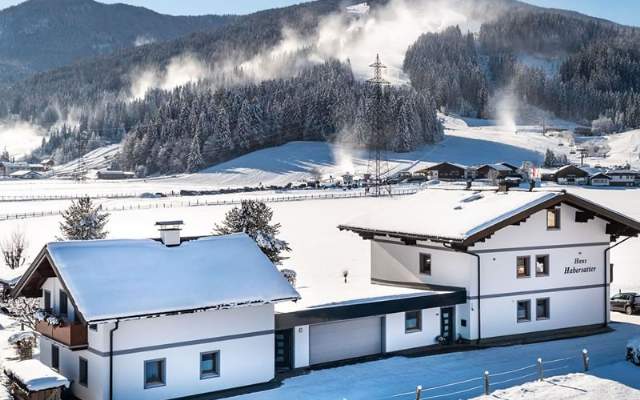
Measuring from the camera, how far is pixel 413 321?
3092 centimetres

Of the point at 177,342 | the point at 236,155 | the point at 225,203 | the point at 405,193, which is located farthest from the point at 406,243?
the point at 236,155

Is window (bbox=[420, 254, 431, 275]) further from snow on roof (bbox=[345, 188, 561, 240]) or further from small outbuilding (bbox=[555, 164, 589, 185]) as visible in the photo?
small outbuilding (bbox=[555, 164, 589, 185])

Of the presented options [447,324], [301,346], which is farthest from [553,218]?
[301,346]

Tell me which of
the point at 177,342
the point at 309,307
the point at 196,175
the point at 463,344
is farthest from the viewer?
the point at 196,175

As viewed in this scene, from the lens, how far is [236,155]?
195875 millimetres

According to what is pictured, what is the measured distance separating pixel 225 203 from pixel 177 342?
266 feet

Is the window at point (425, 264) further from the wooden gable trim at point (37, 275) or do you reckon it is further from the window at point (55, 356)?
the window at point (55, 356)

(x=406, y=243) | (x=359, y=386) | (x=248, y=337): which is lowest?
(x=359, y=386)

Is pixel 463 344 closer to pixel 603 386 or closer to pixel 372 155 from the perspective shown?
pixel 603 386

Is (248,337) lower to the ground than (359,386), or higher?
higher

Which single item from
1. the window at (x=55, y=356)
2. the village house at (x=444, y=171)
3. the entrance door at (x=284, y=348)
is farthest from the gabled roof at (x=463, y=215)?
the village house at (x=444, y=171)

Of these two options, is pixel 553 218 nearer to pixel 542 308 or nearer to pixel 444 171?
pixel 542 308

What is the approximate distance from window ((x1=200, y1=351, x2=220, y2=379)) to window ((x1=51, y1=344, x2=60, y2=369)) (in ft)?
17.8

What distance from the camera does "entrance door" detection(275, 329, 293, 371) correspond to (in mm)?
27547
